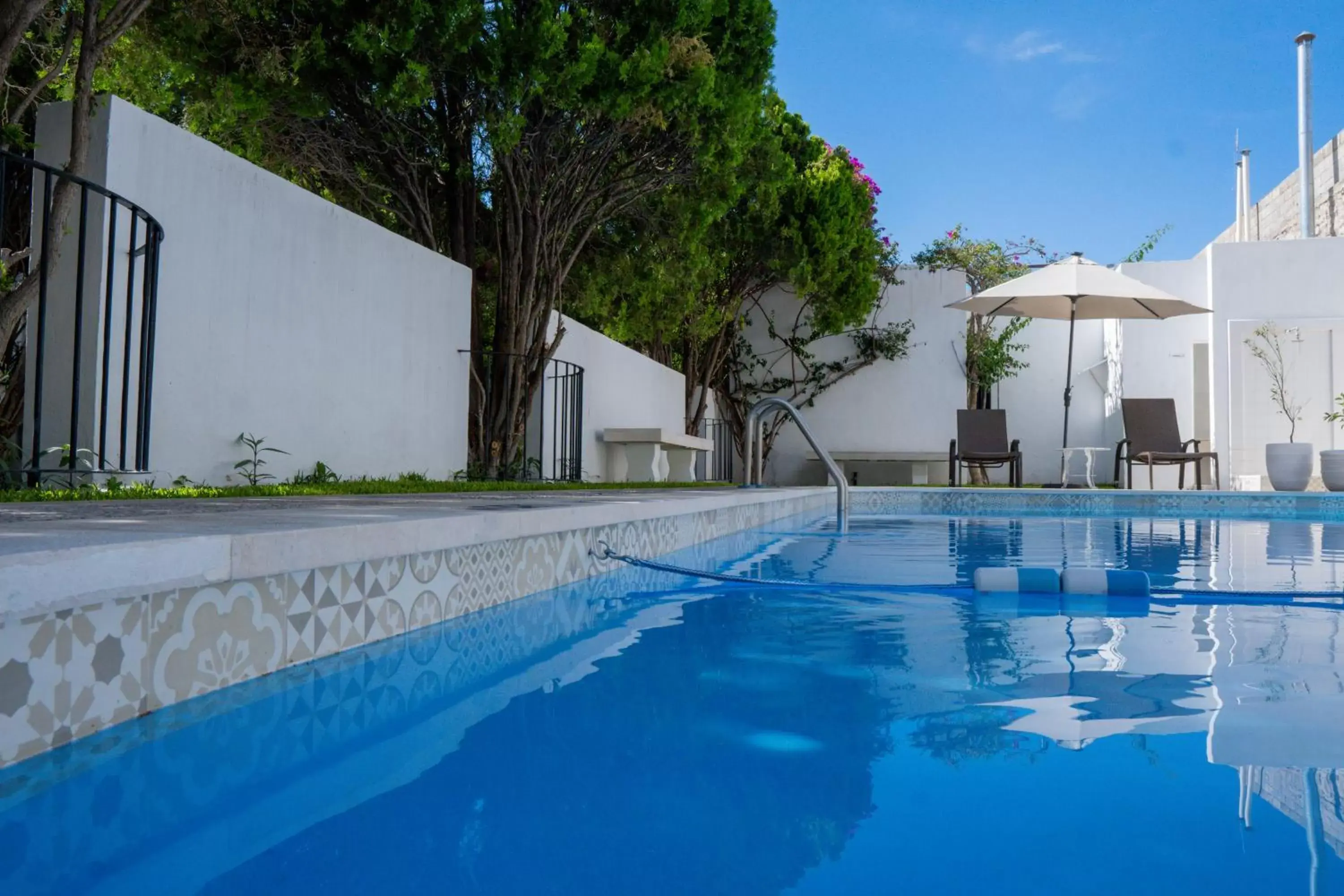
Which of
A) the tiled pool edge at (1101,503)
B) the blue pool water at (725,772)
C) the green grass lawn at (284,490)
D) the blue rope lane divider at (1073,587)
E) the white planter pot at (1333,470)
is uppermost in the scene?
the white planter pot at (1333,470)

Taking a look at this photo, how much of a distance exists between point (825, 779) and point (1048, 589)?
246cm

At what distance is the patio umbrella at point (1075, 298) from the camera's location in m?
11.4

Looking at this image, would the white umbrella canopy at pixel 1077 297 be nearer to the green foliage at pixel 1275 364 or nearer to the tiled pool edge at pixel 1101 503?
the green foliage at pixel 1275 364

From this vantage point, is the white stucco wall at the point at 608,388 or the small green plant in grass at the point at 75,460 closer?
the small green plant in grass at the point at 75,460

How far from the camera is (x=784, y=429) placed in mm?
16141

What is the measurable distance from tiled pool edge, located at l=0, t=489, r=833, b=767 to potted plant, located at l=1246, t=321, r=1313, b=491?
1145 centimetres

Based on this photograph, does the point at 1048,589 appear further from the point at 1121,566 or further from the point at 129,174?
the point at 129,174

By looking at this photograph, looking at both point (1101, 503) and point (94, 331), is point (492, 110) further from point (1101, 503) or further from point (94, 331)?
point (1101, 503)

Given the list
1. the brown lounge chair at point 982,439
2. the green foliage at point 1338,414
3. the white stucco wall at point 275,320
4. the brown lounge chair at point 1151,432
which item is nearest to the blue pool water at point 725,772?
the white stucco wall at point 275,320

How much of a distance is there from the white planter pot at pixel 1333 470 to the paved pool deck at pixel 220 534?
11.0 metres

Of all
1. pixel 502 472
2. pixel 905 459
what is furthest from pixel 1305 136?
pixel 502 472

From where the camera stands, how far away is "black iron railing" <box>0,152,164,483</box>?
3.65 metres

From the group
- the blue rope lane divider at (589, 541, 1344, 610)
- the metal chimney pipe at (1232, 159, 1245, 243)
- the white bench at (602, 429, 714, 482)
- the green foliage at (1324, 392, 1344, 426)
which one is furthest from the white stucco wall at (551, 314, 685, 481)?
the metal chimney pipe at (1232, 159, 1245, 243)

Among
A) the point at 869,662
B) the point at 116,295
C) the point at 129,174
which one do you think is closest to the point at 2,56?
the point at 129,174
